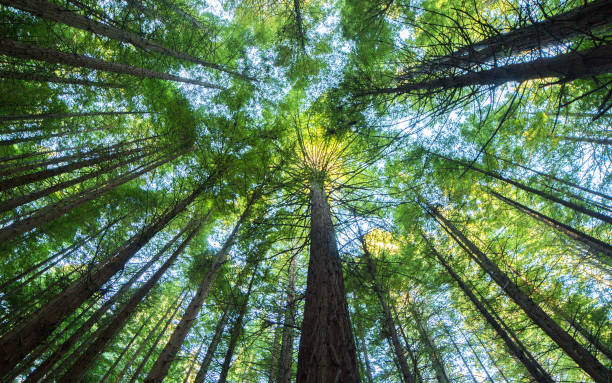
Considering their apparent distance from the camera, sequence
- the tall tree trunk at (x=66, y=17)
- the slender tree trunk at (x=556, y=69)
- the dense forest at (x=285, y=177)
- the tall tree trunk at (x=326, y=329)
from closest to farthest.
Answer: the tall tree trunk at (x=326, y=329), the slender tree trunk at (x=556, y=69), the tall tree trunk at (x=66, y=17), the dense forest at (x=285, y=177)

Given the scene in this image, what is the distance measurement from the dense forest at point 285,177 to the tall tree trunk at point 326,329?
145 mm

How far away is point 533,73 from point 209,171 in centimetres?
654

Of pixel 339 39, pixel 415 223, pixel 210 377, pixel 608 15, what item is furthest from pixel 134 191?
pixel 608 15

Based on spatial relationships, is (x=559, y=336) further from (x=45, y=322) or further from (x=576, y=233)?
(x=45, y=322)

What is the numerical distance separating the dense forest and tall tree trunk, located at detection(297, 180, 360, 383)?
0.48ft

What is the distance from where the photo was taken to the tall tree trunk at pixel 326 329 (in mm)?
1745

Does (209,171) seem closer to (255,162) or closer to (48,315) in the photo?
(255,162)

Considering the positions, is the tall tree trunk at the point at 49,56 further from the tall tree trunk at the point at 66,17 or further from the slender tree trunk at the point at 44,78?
the slender tree trunk at the point at 44,78

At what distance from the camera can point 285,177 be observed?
6340 mm

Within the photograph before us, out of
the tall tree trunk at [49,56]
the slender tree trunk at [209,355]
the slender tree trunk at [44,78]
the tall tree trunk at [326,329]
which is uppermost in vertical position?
the slender tree trunk at [44,78]

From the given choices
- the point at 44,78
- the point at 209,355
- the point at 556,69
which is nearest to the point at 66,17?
the point at 44,78

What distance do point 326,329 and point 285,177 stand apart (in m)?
4.63

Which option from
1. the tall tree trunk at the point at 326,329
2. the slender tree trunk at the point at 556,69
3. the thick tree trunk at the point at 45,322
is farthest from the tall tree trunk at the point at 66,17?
the slender tree trunk at the point at 556,69

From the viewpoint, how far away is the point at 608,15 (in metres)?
2.25
